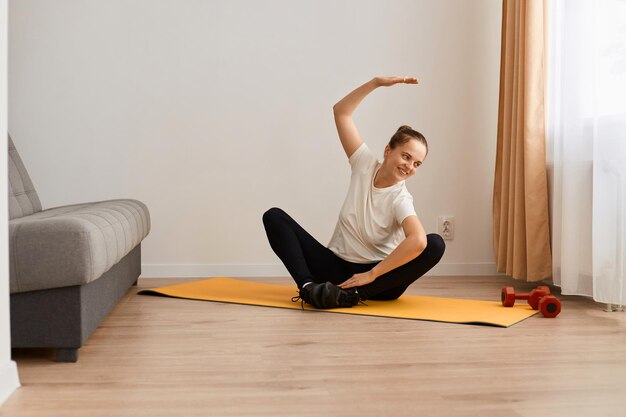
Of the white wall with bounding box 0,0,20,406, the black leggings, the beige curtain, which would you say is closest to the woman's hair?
the black leggings

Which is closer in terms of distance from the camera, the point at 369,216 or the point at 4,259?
the point at 4,259

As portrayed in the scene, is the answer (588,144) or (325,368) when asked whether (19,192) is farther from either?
(588,144)

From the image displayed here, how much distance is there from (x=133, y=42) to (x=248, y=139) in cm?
73

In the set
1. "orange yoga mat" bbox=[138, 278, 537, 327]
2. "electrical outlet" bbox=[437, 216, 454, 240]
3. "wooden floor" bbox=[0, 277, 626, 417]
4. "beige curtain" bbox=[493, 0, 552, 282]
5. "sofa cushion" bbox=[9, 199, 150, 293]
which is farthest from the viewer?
"electrical outlet" bbox=[437, 216, 454, 240]

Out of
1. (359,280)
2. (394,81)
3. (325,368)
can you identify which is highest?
(394,81)

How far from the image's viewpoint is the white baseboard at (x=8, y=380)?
5.62 feet

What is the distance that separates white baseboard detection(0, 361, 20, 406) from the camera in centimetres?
171

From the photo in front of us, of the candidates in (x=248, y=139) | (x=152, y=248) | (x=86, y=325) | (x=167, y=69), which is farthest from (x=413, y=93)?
(x=86, y=325)

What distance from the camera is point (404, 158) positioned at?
295cm

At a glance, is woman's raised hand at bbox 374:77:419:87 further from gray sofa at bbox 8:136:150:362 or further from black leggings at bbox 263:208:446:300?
gray sofa at bbox 8:136:150:362

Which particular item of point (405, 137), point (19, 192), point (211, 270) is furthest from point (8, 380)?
point (211, 270)

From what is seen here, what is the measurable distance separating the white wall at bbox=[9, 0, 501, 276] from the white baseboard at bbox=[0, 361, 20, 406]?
6.96 feet

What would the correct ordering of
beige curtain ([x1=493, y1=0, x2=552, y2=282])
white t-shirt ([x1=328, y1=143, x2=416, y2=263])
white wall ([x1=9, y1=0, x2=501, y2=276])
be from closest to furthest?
white t-shirt ([x1=328, y1=143, x2=416, y2=263]) < beige curtain ([x1=493, y1=0, x2=552, y2=282]) < white wall ([x1=9, y1=0, x2=501, y2=276])

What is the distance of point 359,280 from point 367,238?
0.18 m
